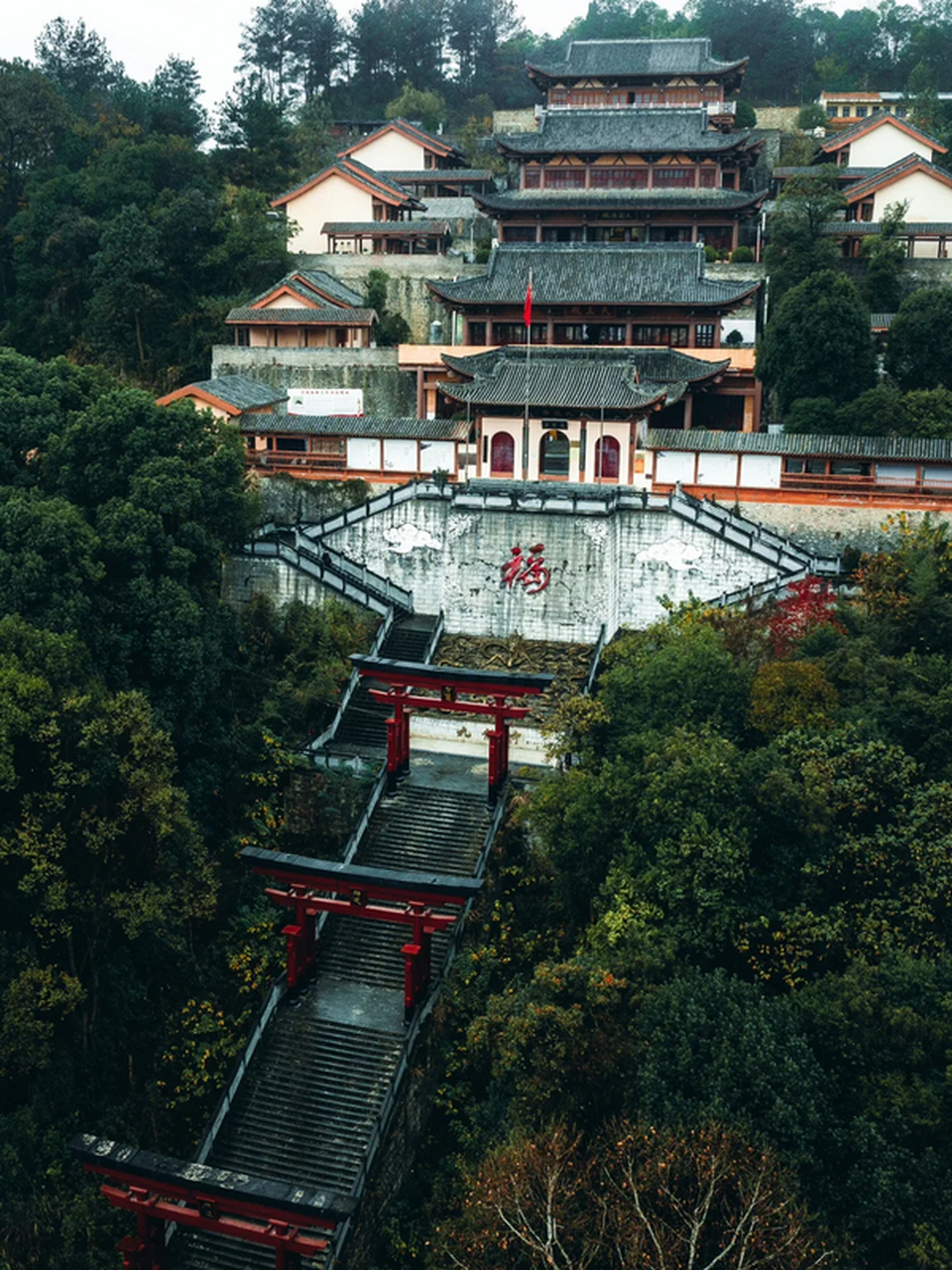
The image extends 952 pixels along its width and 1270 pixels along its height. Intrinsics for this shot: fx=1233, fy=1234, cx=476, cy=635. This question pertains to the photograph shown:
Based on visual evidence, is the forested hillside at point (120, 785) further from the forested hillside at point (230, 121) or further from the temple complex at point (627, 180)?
the temple complex at point (627, 180)

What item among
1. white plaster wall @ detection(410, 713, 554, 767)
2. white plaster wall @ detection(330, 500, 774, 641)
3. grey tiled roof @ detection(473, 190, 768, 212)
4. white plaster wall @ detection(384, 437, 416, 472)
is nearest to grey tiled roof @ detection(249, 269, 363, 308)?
grey tiled roof @ detection(473, 190, 768, 212)

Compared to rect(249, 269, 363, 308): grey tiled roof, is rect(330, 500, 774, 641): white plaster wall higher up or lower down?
lower down

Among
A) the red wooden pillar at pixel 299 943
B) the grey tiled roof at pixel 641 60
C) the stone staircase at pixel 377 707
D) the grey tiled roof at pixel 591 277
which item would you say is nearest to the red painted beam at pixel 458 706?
the stone staircase at pixel 377 707

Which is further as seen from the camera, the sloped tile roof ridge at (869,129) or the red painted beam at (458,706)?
the sloped tile roof ridge at (869,129)

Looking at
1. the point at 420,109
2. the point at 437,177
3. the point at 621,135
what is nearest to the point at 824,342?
the point at 621,135

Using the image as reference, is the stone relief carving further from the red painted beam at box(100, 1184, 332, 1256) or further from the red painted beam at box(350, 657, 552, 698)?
the red painted beam at box(100, 1184, 332, 1256)

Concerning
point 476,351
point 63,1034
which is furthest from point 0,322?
point 63,1034
